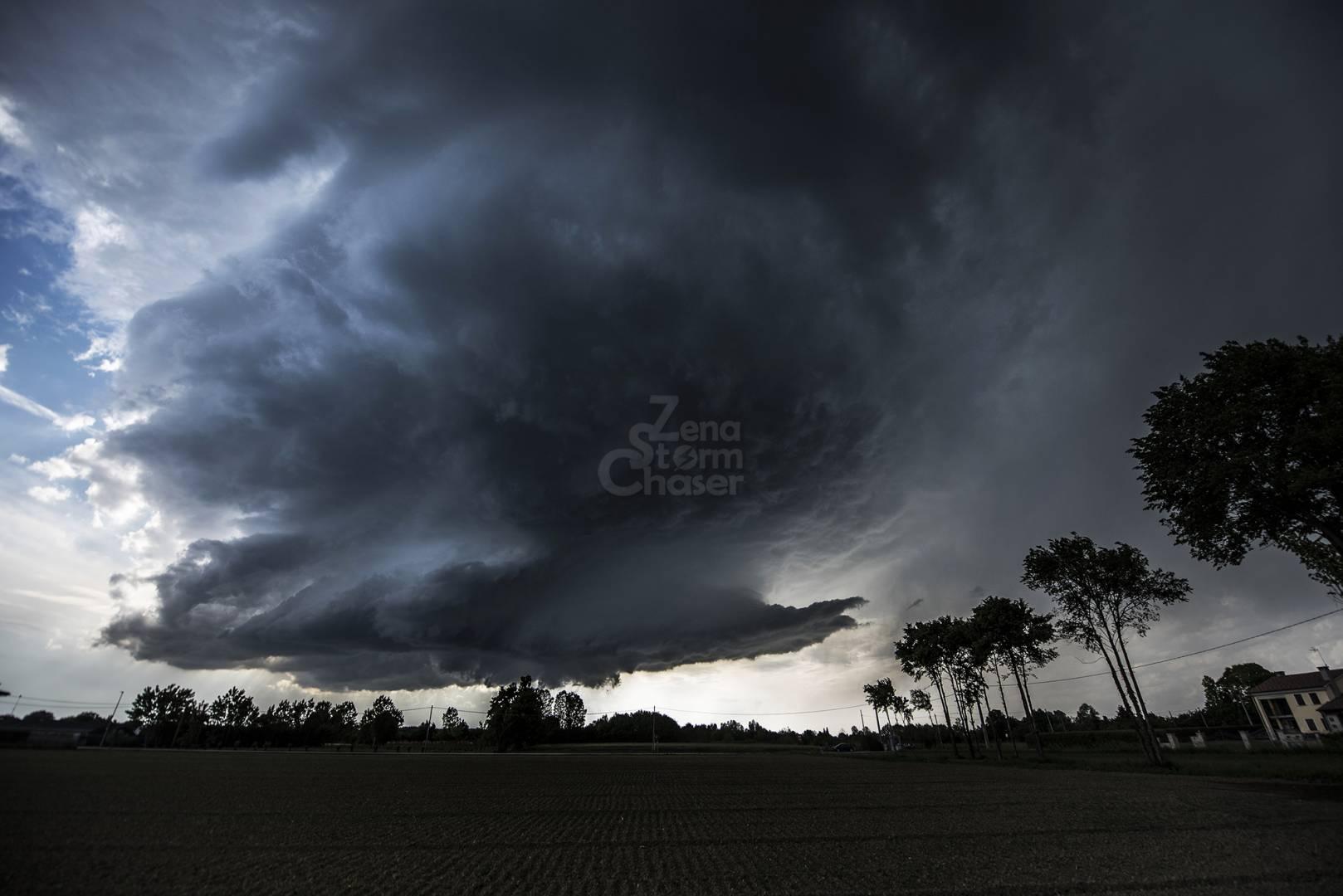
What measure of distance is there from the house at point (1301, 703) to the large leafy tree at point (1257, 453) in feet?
233

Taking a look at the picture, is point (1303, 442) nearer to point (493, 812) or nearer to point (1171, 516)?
point (1171, 516)

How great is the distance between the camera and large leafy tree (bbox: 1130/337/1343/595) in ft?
82.5

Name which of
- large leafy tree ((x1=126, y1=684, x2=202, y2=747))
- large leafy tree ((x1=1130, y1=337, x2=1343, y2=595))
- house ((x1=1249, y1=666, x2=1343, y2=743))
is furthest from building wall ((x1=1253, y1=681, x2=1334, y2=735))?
large leafy tree ((x1=126, y1=684, x2=202, y2=747))

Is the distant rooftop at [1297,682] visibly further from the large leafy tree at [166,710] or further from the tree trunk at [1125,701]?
the large leafy tree at [166,710]

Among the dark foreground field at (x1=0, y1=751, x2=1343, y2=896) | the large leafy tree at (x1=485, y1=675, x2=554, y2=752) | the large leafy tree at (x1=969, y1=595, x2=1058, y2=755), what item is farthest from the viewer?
the large leafy tree at (x1=485, y1=675, x2=554, y2=752)

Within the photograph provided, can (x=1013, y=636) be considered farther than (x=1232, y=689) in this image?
No

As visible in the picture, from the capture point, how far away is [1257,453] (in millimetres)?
27203

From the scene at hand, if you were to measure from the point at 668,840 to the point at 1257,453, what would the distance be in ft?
109

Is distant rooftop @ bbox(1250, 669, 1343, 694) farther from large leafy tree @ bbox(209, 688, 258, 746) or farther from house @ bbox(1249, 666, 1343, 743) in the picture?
large leafy tree @ bbox(209, 688, 258, 746)

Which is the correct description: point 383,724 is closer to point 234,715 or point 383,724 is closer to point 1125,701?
point 234,715

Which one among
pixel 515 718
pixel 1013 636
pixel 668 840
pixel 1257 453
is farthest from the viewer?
pixel 515 718

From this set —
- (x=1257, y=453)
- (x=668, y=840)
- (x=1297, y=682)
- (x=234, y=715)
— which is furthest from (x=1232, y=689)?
(x=234, y=715)

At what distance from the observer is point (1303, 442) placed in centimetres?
2500

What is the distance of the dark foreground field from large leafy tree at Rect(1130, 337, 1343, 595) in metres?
12.0
